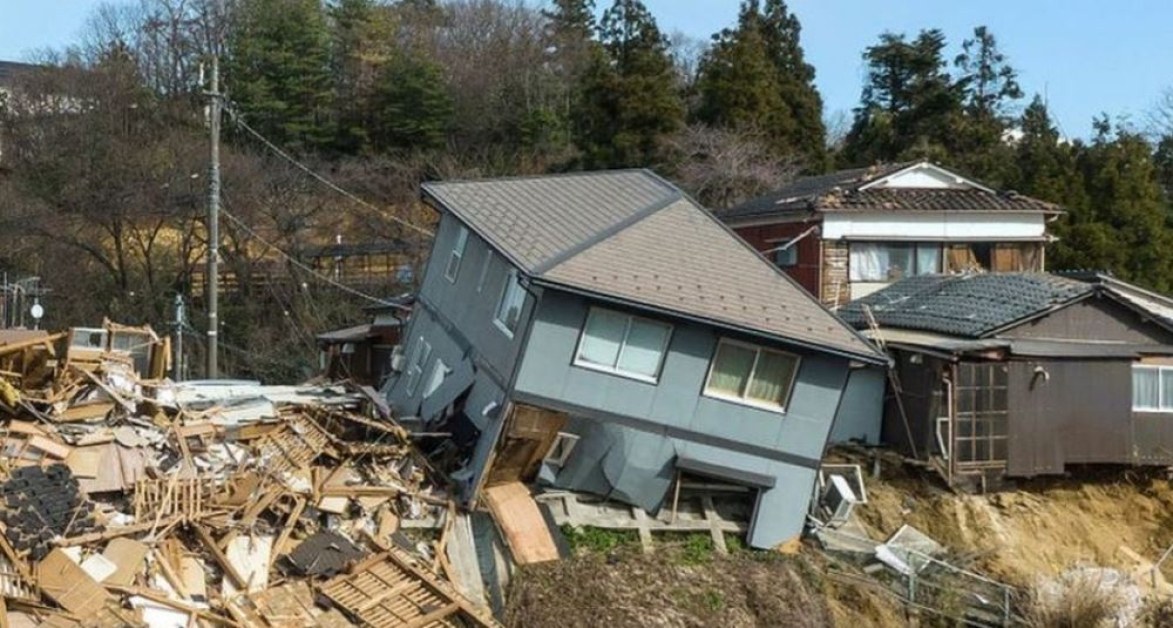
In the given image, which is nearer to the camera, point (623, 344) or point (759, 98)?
point (623, 344)

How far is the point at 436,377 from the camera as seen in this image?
18266 mm

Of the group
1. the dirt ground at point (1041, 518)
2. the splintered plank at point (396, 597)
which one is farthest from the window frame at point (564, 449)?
the dirt ground at point (1041, 518)

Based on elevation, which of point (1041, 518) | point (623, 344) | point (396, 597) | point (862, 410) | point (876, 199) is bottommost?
point (396, 597)

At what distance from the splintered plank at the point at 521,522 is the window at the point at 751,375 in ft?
10.0

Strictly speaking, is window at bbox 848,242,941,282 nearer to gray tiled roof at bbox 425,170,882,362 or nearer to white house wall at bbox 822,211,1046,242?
white house wall at bbox 822,211,1046,242

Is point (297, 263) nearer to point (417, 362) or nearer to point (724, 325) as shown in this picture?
point (417, 362)

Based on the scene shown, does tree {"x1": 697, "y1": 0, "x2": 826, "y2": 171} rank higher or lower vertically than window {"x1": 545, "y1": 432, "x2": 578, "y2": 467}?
higher

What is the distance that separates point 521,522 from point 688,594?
2.50 meters

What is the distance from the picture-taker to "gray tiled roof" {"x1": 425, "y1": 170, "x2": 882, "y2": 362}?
49.5ft

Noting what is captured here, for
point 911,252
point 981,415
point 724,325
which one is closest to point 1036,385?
point 981,415

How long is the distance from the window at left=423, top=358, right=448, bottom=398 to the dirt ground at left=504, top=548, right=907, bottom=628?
4.75 m

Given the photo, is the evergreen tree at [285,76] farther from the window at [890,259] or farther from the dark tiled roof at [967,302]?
the dark tiled roof at [967,302]

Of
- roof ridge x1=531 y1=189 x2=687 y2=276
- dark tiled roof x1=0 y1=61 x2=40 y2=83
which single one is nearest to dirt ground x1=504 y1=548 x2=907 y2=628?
roof ridge x1=531 y1=189 x2=687 y2=276

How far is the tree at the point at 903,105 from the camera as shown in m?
38.9
